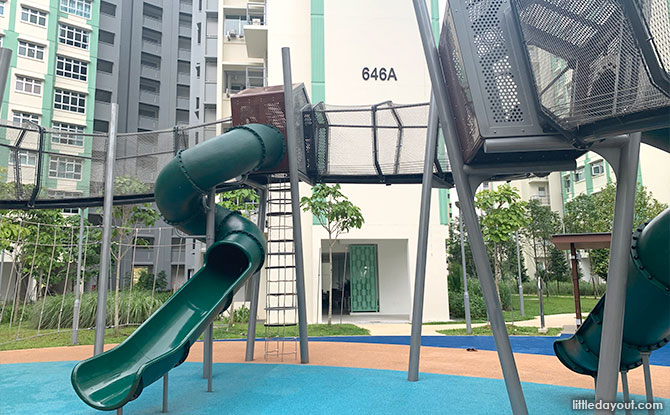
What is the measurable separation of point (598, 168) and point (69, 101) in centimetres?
4613

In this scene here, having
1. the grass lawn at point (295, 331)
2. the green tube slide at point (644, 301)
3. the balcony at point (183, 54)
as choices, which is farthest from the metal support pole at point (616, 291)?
the balcony at point (183, 54)

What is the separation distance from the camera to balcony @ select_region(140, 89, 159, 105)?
42.9m

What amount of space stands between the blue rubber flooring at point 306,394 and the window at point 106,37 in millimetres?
40037

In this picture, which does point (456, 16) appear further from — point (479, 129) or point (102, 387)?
point (102, 387)

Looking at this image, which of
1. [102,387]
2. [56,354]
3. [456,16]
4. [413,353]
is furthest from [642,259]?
[56,354]

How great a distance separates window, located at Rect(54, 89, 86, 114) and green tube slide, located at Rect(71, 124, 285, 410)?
3417cm

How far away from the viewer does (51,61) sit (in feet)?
112

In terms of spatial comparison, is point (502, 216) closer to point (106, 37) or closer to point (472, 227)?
point (472, 227)

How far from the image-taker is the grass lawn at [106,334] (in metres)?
13.7

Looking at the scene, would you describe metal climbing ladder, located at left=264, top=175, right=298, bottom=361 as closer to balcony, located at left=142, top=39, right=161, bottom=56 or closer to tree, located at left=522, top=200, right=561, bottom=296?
tree, located at left=522, top=200, right=561, bottom=296

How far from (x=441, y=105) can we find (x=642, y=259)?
2.50 metres

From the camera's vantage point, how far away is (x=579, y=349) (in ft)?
17.8

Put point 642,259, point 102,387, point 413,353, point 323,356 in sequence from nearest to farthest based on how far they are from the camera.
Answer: point 642,259
point 102,387
point 413,353
point 323,356

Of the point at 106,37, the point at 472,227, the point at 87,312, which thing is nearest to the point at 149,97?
the point at 106,37
